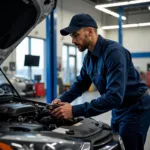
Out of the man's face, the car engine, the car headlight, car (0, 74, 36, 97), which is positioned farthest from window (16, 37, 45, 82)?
the car headlight

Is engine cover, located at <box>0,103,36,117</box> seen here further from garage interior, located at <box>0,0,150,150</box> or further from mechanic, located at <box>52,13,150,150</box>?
garage interior, located at <box>0,0,150,150</box>

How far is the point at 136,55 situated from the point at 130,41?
109 cm

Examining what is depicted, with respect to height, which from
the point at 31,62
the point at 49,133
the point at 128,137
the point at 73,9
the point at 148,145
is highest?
the point at 73,9

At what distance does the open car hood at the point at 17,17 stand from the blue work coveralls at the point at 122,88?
54 centimetres

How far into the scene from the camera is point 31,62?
556 centimetres

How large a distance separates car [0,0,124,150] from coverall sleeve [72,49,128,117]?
0.15 m

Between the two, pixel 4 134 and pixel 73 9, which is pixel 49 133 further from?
pixel 73 9

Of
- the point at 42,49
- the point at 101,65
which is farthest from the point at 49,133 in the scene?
the point at 42,49

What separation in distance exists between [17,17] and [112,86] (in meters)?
1.04

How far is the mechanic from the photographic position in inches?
80.0

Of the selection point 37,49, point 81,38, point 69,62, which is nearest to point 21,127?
point 81,38

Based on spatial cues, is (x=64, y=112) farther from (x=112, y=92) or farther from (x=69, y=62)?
(x=69, y=62)

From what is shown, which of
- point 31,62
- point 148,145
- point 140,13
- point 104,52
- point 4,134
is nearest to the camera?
point 4,134

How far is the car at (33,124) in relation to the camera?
166 cm
